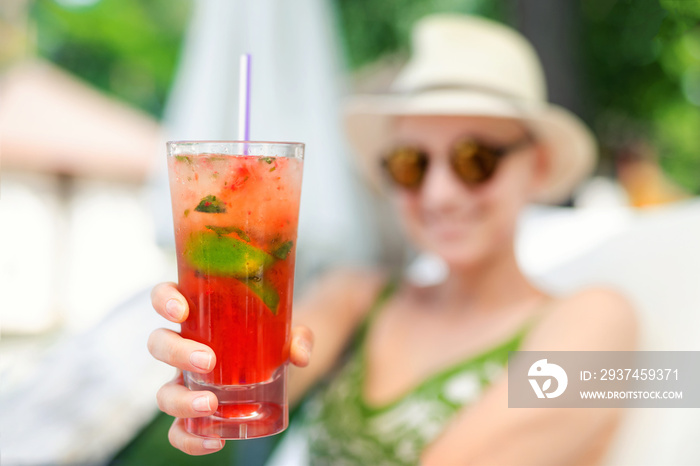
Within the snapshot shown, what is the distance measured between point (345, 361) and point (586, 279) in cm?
114

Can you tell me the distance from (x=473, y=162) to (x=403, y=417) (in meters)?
0.89

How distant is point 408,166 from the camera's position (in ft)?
6.94

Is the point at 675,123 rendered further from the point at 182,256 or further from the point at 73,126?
the point at 73,126

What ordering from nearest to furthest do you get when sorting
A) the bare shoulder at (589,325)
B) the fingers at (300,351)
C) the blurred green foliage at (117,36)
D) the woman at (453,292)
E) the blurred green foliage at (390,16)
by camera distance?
the fingers at (300,351) < the bare shoulder at (589,325) < the woman at (453,292) < the blurred green foliage at (390,16) < the blurred green foliage at (117,36)

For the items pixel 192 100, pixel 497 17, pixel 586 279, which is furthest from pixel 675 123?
pixel 192 100

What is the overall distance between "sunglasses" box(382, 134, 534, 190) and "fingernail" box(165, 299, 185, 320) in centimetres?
125

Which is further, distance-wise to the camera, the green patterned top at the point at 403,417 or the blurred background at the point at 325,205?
the green patterned top at the point at 403,417

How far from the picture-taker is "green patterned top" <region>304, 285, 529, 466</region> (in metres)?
1.87

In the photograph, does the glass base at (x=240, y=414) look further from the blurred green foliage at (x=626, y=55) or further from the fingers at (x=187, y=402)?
the blurred green foliage at (x=626, y=55)

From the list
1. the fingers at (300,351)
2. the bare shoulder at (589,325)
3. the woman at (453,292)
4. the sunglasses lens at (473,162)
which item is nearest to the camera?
the fingers at (300,351)

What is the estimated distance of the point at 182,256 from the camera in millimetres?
1083

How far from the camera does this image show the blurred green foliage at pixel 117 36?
12195 millimetres

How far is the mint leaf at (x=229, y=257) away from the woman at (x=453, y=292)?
0.85 metres

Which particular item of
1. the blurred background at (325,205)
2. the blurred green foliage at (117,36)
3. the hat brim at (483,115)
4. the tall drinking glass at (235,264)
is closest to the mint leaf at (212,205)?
the tall drinking glass at (235,264)
